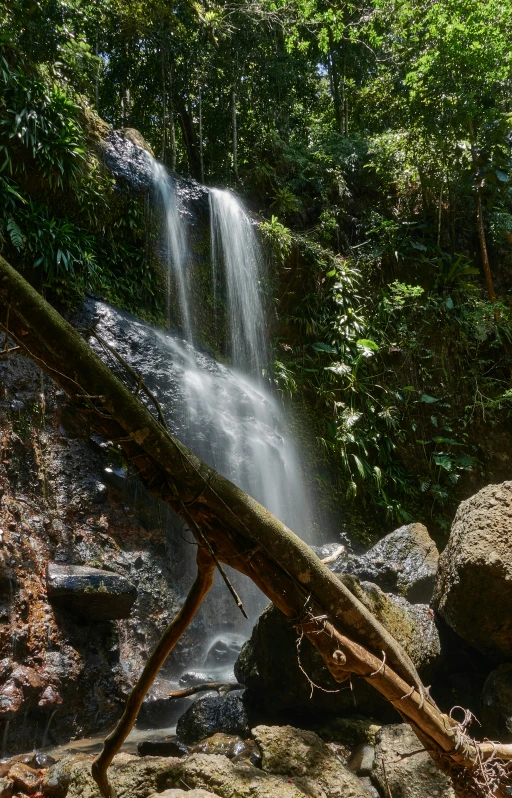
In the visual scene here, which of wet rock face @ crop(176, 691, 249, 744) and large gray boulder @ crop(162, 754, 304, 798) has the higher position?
large gray boulder @ crop(162, 754, 304, 798)

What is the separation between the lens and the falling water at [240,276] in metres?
10.2

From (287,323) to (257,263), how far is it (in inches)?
50.5

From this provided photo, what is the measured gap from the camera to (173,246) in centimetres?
984

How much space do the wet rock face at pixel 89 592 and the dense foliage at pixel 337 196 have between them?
408 cm

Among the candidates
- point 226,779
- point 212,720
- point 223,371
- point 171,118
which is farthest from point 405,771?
point 171,118

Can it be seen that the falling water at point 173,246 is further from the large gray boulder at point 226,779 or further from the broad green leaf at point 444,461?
the large gray boulder at point 226,779

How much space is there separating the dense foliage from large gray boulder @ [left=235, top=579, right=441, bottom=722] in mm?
4364

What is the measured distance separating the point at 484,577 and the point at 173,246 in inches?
303

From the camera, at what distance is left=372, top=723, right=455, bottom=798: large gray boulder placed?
3.14 meters

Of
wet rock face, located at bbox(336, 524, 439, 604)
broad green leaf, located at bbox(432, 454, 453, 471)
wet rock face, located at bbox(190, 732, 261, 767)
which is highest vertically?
broad green leaf, located at bbox(432, 454, 453, 471)

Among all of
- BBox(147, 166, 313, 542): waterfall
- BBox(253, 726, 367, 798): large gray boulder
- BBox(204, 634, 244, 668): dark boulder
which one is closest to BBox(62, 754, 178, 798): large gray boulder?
BBox(253, 726, 367, 798): large gray boulder

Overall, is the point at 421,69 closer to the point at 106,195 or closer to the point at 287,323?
the point at 287,323

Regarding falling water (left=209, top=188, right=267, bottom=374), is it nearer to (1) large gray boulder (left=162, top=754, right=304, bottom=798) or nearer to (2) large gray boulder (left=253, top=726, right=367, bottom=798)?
(2) large gray boulder (left=253, top=726, right=367, bottom=798)

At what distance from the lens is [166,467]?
5.81ft
